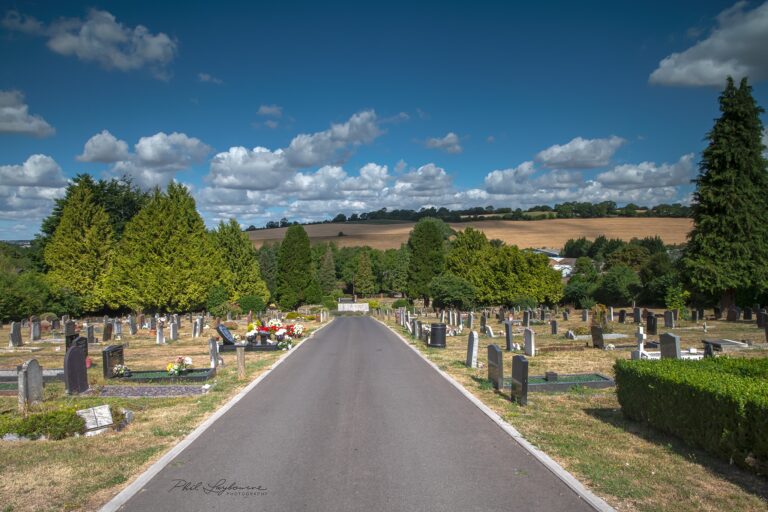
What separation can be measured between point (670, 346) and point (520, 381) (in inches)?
161

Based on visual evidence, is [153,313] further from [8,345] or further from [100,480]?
[100,480]

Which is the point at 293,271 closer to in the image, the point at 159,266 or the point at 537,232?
the point at 159,266

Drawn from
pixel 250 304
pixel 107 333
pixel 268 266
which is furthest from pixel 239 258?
pixel 107 333

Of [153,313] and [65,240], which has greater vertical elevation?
[65,240]

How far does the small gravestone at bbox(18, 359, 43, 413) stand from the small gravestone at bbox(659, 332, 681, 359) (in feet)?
41.5

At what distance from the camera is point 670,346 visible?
40.6ft

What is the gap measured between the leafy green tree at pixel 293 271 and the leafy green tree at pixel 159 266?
22345mm

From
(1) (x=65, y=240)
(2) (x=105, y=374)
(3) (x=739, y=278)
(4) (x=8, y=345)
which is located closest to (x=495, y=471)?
(2) (x=105, y=374)

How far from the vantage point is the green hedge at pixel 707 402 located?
20.6 ft

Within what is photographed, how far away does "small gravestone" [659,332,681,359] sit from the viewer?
1215 centimetres

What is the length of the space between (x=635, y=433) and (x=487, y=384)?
15.8 ft

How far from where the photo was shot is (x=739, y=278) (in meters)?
38.7

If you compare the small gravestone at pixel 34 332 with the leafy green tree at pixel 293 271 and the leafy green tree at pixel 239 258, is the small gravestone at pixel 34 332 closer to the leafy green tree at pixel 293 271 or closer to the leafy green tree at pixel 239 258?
the leafy green tree at pixel 239 258

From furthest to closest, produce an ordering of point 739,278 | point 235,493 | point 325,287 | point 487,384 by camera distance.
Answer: point 325,287
point 739,278
point 487,384
point 235,493
